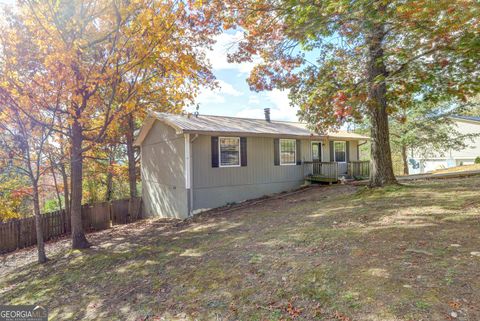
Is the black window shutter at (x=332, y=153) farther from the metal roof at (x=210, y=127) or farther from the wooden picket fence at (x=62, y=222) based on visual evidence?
the wooden picket fence at (x=62, y=222)

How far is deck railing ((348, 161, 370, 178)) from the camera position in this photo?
47.5ft

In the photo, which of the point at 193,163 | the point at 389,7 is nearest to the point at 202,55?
the point at 193,163

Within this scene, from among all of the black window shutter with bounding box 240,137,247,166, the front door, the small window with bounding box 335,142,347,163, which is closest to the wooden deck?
the front door

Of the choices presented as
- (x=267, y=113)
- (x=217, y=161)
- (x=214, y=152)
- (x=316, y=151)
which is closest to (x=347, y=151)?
(x=316, y=151)

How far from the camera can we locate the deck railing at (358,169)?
14.5m

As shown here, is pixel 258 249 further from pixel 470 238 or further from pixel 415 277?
pixel 470 238

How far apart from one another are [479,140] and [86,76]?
24976mm

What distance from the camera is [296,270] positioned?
3.91 m

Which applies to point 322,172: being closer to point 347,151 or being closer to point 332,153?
point 332,153

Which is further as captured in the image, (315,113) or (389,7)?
(315,113)

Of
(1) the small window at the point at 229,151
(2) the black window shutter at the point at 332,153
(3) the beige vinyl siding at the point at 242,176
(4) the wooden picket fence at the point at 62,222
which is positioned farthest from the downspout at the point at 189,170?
(2) the black window shutter at the point at 332,153

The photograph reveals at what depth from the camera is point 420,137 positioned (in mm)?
17188

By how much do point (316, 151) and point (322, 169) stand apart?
111 cm

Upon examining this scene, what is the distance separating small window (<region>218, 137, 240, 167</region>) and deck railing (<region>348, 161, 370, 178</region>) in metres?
6.80
